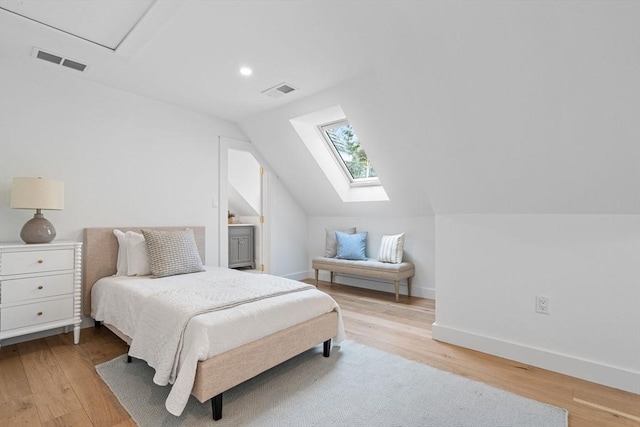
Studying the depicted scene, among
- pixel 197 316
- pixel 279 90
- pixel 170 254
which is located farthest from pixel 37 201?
pixel 279 90

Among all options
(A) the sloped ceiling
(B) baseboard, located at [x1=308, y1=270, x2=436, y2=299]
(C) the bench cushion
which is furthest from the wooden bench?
(A) the sloped ceiling

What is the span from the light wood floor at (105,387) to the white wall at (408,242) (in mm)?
1005

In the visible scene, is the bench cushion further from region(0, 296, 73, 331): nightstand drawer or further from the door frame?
region(0, 296, 73, 331): nightstand drawer

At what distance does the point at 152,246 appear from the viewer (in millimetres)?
2752

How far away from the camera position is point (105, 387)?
1887 millimetres

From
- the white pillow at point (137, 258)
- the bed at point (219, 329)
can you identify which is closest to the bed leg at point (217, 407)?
the bed at point (219, 329)

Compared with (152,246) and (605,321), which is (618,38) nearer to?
(605,321)

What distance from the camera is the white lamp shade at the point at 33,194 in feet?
7.57

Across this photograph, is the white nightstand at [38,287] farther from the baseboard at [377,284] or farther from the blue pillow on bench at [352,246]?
the baseboard at [377,284]

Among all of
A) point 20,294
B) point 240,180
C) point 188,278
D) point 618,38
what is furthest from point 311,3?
point 240,180

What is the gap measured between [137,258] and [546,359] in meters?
3.27

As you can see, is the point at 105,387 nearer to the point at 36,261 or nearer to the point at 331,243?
the point at 36,261

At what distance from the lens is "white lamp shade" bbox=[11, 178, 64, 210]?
7.57 feet

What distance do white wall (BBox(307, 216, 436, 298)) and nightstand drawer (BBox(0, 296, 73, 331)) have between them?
3288 mm
